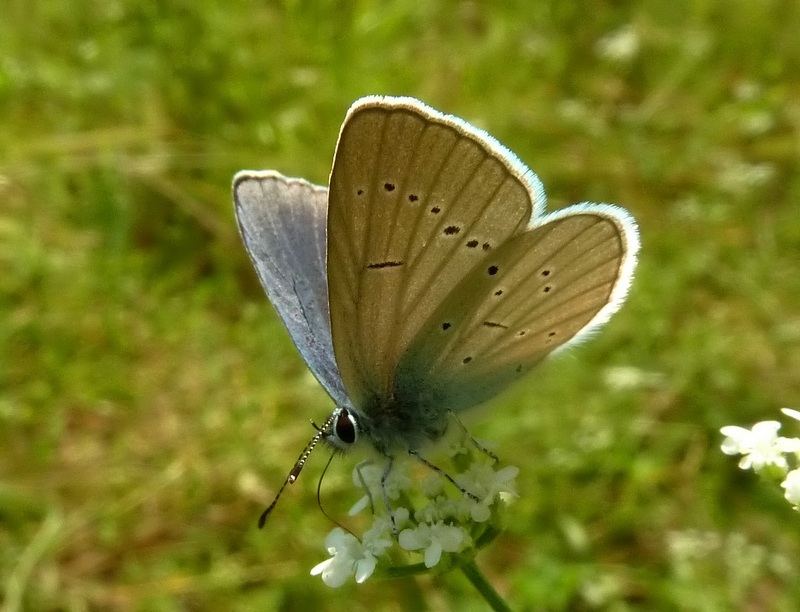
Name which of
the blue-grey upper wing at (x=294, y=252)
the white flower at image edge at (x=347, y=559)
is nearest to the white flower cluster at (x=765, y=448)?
the white flower at image edge at (x=347, y=559)

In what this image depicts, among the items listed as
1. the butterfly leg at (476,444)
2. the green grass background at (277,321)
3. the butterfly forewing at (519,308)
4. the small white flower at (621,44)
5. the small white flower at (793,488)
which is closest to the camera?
the small white flower at (793,488)

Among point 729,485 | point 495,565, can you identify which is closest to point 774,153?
point 729,485

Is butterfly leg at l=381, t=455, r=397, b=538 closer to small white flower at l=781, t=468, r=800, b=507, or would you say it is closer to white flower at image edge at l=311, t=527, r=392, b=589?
white flower at image edge at l=311, t=527, r=392, b=589

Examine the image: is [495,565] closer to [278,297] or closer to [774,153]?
[278,297]

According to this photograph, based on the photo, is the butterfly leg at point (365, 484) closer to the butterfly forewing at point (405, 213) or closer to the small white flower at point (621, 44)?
the butterfly forewing at point (405, 213)

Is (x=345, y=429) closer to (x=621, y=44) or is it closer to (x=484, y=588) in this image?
(x=484, y=588)
